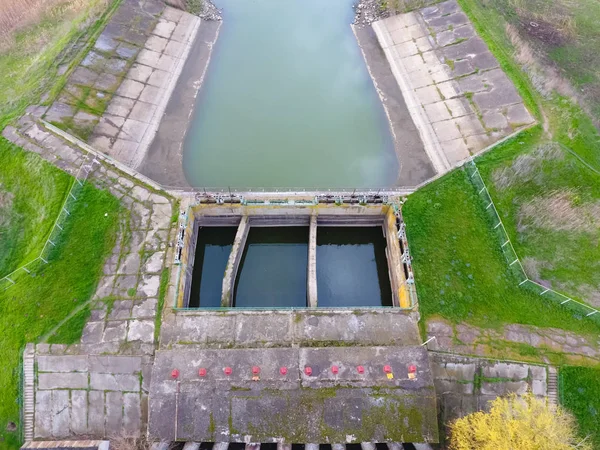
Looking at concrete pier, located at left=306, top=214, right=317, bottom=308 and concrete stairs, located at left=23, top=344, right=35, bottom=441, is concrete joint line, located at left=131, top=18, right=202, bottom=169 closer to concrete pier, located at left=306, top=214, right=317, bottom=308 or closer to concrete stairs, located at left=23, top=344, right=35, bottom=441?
concrete stairs, located at left=23, top=344, right=35, bottom=441

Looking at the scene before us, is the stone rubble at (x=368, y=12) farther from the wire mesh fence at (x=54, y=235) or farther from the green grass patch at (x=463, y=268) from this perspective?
the wire mesh fence at (x=54, y=235)

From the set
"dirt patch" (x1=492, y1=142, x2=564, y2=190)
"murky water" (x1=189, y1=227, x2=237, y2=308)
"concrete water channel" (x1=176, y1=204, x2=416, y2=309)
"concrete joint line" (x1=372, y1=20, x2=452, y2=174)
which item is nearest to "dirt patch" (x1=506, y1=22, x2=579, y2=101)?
"dirt patch" (x1=492, y1=142, x2=564, y2=190)

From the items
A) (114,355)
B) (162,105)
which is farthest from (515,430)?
(162,105)

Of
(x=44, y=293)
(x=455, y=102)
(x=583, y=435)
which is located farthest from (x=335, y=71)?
(x=583, y=435)

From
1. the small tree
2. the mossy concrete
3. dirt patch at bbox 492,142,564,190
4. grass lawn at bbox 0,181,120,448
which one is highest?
dirt patch at bbox 492,142,564,190

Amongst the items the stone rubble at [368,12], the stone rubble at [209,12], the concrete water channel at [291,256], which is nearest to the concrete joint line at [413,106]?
the stone rubble at [368,12]

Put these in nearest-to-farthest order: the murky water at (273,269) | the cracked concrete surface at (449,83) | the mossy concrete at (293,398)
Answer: the mossy concrete at (293,398) < the murky water at (273,269) < the cracked concrete surface at (449,83)
